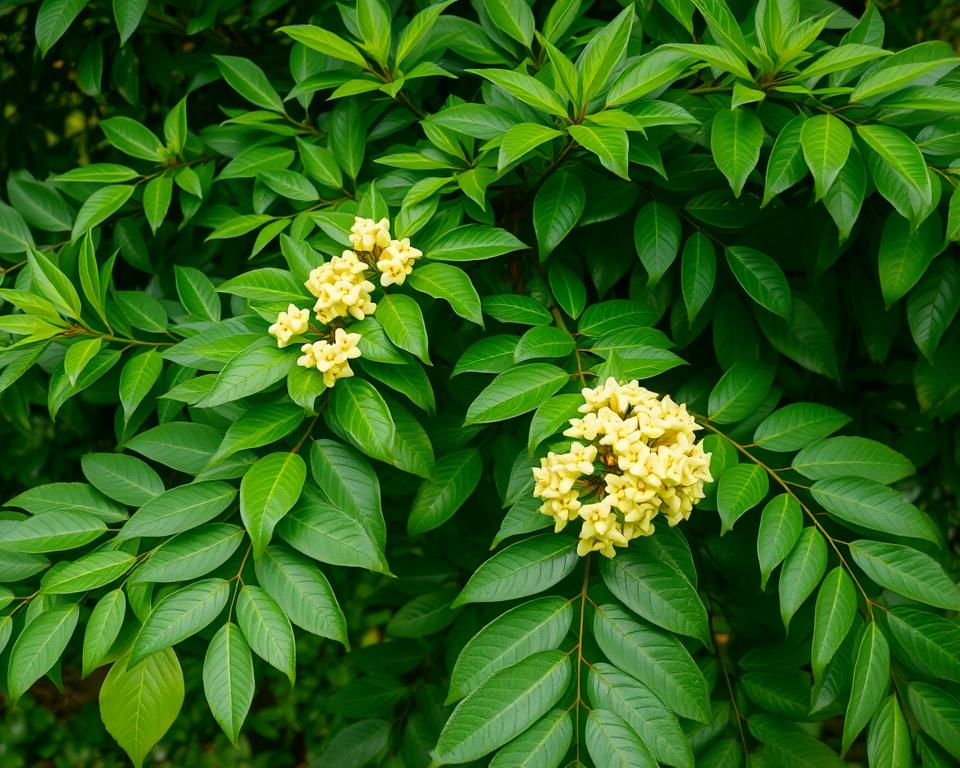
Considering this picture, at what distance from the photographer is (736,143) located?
4.83 feet

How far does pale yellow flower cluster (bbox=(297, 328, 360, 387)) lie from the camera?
140cm

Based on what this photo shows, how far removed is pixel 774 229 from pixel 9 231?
1.77 m

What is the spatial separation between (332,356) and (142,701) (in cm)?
66

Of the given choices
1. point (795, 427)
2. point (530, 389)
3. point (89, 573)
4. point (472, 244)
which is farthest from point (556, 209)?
point (89, 573)

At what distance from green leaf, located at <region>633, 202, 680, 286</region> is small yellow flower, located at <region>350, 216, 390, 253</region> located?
500 mm

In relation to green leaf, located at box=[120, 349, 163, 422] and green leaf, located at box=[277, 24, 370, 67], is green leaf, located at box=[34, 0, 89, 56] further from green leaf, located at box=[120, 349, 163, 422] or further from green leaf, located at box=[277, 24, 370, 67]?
green leaf, located at box=[120, 349, 163, 422]

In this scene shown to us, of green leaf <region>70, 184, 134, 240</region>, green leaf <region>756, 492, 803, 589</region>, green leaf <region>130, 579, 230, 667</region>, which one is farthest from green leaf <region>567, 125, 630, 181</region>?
green leaf <region>70, 184, 134, 240</region>

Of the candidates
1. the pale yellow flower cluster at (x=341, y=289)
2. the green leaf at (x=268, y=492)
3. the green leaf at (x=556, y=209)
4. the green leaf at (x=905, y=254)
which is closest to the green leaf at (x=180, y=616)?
the green leaf at (x=268, y=492)

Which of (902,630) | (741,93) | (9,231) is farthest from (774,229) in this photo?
(9,231)

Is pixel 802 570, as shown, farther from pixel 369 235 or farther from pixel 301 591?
pixel 369 235

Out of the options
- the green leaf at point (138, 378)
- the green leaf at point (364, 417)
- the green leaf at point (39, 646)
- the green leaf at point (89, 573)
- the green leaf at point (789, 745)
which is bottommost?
the green leaf at point (789, 745)

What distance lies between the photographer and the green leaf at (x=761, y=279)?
5.41 feet

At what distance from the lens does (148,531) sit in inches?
55.1

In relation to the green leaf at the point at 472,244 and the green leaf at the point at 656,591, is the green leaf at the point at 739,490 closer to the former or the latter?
the green leaf at the point at 656,591
